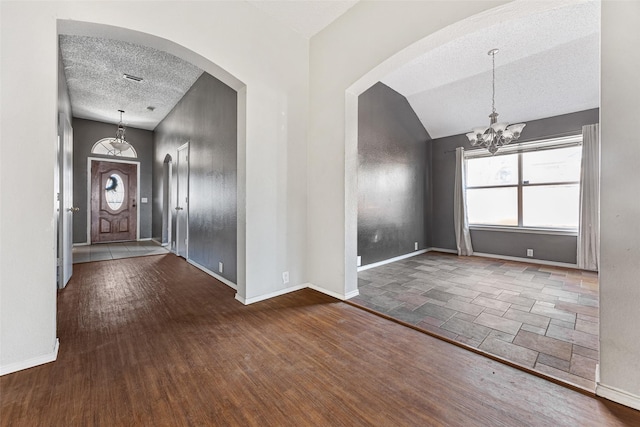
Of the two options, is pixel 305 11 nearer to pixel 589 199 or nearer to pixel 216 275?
pixel 216 275

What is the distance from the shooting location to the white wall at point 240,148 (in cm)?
158

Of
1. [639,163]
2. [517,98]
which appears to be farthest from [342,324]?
[517,98]

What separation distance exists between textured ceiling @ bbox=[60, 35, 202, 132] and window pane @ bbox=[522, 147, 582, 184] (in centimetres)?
611

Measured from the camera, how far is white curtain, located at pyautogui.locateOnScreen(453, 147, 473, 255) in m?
5.43

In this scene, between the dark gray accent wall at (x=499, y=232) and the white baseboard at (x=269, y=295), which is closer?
the white baseboard at (x=269, y=295)

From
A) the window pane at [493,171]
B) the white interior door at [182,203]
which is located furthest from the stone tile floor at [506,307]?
the white interior door at [182,203]

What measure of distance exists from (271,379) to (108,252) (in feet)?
18.9

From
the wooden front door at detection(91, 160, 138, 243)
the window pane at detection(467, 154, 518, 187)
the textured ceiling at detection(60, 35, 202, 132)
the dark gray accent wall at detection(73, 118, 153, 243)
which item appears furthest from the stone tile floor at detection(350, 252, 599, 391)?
the dark gray accent wall at detection(73, 118, 153, 243)

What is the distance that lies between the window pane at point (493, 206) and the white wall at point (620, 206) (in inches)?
169

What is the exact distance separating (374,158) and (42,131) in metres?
3.96

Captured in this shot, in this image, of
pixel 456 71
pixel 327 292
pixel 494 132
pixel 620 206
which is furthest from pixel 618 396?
pixel 456 71

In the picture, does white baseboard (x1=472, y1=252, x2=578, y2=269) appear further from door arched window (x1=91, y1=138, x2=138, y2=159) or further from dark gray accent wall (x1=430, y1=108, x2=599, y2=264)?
door arched window (x1=91, y1=138, x2=138, y2=159)

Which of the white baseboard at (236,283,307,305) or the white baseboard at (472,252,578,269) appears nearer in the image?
the white baseboard at (236,283,307,305)

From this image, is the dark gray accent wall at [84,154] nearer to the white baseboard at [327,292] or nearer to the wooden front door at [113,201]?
the wooden front door at [113,201]
